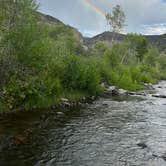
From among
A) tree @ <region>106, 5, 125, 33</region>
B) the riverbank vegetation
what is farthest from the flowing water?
tree @ <region>106, 5, 125, 33</region>

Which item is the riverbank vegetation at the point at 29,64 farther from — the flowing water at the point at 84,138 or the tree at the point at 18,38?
the flowing water at the point at 84,138

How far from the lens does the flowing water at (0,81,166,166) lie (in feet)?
54.7

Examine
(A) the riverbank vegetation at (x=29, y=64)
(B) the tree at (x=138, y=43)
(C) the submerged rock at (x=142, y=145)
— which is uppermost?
(B) the tree at (x=138, y=43)

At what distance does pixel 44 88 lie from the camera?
3050cm

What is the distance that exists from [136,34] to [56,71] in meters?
77.5

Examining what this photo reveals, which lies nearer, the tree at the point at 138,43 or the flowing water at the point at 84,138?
the flowing water at the point at 84,138

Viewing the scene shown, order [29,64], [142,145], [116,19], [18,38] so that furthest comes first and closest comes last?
[116,19] < [29,64] < [18,38] < [142,145]

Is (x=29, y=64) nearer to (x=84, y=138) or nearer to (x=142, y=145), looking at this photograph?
(x=84, y=138)

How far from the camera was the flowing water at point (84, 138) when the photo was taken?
1669cm

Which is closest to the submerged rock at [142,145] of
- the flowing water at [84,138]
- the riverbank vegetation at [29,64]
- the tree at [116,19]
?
the flowing water at [84,138]

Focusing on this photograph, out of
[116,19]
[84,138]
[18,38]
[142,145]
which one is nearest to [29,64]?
[18,38]

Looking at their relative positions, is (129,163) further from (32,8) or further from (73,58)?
(73,58)

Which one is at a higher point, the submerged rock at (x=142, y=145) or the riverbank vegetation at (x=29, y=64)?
the riverbank vegetation at (x=29, y=64)

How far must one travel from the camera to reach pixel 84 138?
21.1 m
